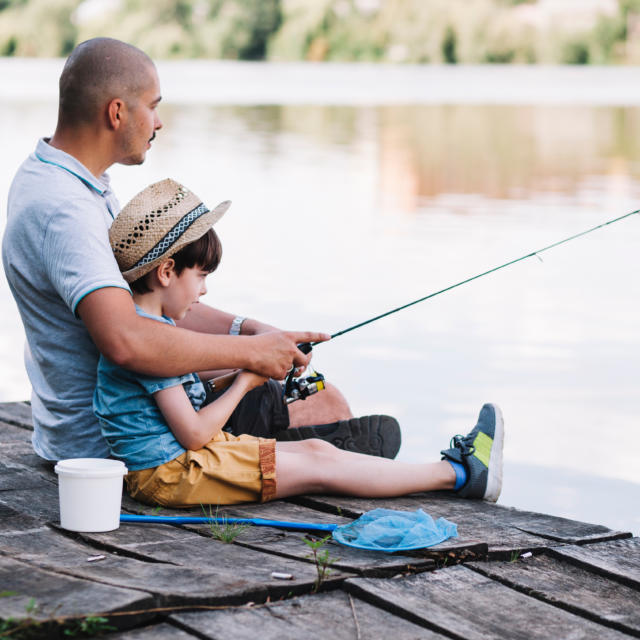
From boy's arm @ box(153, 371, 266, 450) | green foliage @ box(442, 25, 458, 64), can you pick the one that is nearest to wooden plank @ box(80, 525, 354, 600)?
boy's arm @ box(153, 371, 266, 450)

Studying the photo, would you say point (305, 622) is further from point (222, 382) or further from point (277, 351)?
point (222, 382)

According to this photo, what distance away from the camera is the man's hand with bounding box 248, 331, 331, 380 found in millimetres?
2766

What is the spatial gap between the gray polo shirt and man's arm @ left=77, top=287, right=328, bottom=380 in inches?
1.7

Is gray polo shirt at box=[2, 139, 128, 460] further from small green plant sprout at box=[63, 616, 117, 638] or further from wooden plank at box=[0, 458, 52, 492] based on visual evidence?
small green plant sprout at box=[63, 616, 117, 638]

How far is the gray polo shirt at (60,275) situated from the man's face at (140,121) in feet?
0.35

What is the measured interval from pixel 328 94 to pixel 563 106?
633 cm

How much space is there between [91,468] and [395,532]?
Answer: 621 millimetres

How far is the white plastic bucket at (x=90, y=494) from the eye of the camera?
2414mm

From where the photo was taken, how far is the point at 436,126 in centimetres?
1975

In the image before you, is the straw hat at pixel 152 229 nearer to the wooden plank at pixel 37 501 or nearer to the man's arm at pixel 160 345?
the man's arm at pixel 160 345

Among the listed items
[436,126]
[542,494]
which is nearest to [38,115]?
[436,126]

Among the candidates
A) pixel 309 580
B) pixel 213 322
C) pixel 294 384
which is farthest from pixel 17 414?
pixel 309 580

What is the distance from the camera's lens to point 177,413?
2645mm

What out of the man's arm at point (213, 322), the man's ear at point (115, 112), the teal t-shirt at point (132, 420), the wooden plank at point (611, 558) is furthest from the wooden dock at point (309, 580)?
the man's ear at point (115, 112)
